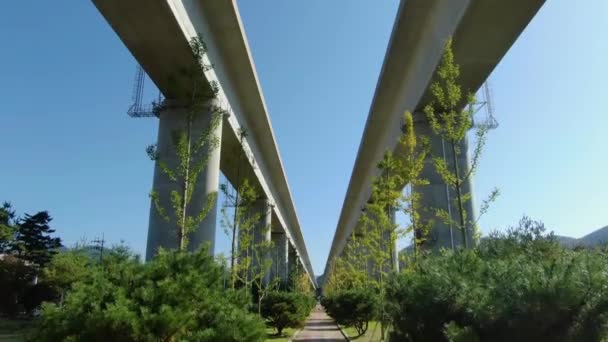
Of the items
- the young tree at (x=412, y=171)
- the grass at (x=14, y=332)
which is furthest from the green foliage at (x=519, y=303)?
the young tree at (x=412, y=171)

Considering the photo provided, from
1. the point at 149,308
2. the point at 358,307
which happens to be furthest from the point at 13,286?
the point at 149,308

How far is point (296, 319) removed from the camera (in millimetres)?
21953

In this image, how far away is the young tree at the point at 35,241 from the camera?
4434cm

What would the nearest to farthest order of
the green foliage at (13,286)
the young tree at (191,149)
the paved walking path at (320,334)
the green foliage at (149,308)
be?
the green foliage at (149,308) < the young tree at (191,149) < the paved walking path at (320,334) < the green foliage at (13,286)

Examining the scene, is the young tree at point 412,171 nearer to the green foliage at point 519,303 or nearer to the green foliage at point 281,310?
the green foliage at point 281,310

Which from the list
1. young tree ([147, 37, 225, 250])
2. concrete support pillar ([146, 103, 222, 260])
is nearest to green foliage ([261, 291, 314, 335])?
concrete support pillar ([146, 103, 222, 260])

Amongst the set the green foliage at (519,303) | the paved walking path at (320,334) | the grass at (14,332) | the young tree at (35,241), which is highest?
the young tree at (35,241)

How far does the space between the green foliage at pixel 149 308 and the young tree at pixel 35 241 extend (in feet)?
146

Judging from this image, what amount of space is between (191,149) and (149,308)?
9.25 metres

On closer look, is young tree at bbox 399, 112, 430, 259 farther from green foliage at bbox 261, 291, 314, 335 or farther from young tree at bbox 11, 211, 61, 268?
young tree at bbox 11, 211, 61, 268

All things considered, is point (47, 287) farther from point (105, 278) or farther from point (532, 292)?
point (532, 292)

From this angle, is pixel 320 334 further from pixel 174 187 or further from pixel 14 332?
pixel 14 332

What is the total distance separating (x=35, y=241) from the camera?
4653cm

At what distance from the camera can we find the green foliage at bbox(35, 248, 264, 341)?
4.56 meters
